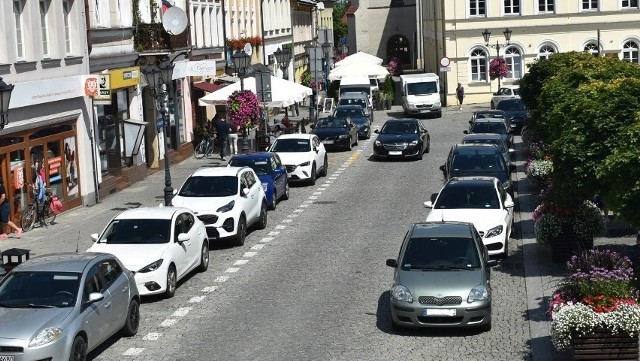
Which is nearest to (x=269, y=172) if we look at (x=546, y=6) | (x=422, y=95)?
(x=422, y=95)

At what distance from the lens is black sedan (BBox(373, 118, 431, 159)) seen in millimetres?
43062

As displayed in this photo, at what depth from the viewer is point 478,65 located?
70062 mm

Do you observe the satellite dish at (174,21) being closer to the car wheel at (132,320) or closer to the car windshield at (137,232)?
the car windshield at (137,232)

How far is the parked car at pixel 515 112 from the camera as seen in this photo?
52.6m

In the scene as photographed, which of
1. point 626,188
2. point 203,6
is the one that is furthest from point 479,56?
point 626,188

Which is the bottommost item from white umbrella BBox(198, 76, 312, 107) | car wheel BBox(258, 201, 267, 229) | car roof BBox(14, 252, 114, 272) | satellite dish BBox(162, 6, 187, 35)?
car wheel BBox(258, 201, 267, 229)

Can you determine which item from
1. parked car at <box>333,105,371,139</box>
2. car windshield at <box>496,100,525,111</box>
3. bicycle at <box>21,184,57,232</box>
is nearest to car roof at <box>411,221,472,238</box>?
bicycle at <box>21,184,57,232</box>

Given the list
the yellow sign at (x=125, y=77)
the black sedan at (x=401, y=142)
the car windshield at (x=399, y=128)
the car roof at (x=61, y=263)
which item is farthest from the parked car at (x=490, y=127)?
the car roof at (x=61, y=263)

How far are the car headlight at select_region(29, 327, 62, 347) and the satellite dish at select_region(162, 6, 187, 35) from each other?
2681 cm

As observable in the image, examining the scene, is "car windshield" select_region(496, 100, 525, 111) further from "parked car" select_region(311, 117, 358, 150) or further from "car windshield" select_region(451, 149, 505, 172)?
"car windshield" select_region(451, 149, 505, 172)

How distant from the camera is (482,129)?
43.8 metres

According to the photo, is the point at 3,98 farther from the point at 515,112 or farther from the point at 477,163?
the point at 515,112

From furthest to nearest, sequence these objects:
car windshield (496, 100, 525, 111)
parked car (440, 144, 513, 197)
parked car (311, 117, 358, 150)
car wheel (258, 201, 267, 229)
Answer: car windshield (496, 100, 525, 111)
parked car (311, 117, 358, 150)
parked car (440, 144, 513, 197)
car wheel (258, 201, 267, 229)

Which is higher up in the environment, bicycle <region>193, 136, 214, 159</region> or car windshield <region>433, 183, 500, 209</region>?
car windshield <region>433, 183, 500, 209</region>
